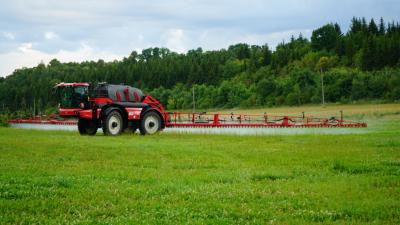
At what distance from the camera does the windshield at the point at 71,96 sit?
1515 inches

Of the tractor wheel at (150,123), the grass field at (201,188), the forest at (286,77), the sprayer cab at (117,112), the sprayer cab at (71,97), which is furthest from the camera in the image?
the forest at (286,77)

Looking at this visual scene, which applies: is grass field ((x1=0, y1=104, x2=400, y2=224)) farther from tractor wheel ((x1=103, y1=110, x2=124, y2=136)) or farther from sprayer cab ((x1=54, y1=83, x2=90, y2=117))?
sprayer cab ((x1=54, y1=83, x2=90, y2=117))

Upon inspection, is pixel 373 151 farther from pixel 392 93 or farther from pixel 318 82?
pixel 318 82

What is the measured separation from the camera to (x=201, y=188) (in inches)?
456

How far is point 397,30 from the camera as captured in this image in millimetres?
194375

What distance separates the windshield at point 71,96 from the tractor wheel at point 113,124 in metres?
4.65

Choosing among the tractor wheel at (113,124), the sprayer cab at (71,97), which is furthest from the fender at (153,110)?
the sprayer cab at (71,97)

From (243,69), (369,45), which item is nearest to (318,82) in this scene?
(369,45)

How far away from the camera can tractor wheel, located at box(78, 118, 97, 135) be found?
120 feet

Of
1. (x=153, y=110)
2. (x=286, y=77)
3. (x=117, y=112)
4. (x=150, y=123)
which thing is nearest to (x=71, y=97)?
(x=117, y=112)

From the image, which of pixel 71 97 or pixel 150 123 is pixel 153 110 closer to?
pixel 150 123

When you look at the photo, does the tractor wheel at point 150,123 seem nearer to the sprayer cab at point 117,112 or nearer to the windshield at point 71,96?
the sprayer cab at point 117,112

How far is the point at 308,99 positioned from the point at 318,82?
329 inches

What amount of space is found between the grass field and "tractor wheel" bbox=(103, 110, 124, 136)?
46.5ft
